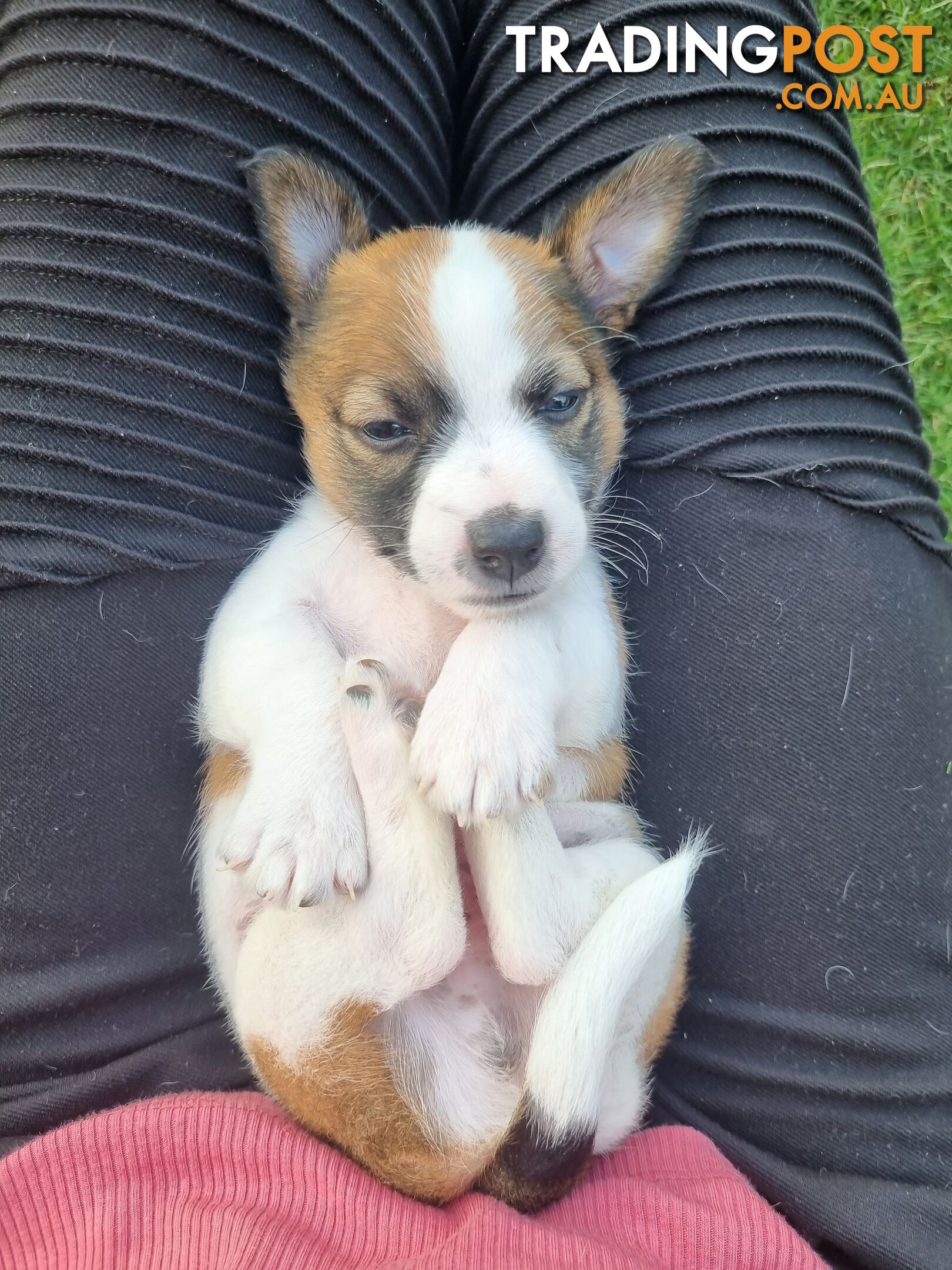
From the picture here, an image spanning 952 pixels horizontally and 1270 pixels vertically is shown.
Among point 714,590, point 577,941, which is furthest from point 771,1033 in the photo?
point 714,590

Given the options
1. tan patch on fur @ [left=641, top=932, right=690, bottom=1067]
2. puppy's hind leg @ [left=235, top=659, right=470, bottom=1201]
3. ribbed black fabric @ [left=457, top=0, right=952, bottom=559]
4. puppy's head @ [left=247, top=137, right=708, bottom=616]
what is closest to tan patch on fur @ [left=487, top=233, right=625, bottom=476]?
puppy's head @ [left=247, top=137, right=708, bottom=616]

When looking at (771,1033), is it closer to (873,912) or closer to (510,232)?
(873,912)

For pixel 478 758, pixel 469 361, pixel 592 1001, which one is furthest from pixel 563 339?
pixel 592 1001

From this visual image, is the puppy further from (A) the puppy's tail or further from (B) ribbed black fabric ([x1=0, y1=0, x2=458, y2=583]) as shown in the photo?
(B) ribbed black fabric ([x1=0, y1=0, x2=458, y2=583])

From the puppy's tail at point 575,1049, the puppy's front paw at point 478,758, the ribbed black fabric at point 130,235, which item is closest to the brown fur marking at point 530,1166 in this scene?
the puppy's tail at point 575,1049

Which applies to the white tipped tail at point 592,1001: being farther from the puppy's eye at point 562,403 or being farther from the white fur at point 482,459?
the puppy's eye at point 562,403
